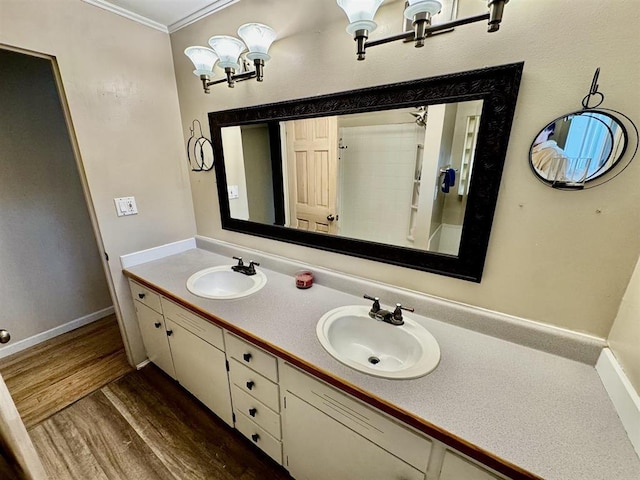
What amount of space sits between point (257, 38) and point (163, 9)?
0.84 meters

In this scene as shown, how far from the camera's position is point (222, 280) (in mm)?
1662

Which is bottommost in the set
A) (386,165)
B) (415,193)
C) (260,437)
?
(260,437)

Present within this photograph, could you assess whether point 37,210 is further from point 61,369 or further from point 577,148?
point 577,148

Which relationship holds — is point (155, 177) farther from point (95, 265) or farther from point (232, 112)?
point (95, 265)

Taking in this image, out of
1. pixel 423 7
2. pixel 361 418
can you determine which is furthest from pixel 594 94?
pixel 361 418

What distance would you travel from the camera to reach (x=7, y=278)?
6.45 ft

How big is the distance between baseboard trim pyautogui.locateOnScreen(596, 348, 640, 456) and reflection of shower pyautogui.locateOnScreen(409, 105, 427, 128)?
0.99 m

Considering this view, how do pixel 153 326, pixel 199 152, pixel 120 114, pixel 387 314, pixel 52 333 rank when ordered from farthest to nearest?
1. pixel 52 333
2. pixel 199 152
3. pixel 153 326
4. pixel 120 114
5. pixel 387 314

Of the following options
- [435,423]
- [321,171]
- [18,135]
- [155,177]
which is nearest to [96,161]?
[155,177]

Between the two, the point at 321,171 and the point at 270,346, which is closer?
the point at 270,346

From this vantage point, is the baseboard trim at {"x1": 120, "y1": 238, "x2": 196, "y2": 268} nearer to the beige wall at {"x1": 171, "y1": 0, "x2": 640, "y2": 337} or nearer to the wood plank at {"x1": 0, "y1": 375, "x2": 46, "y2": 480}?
the wood plank at {"x1": 0, "y1": 375, "x2": 46, "y2": 480}

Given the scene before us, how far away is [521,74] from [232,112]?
4.57 ft

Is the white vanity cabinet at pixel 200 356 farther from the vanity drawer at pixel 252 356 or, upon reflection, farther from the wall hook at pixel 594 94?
the wall hook at pixel 594 94

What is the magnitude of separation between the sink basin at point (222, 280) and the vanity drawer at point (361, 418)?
652 millimetres
